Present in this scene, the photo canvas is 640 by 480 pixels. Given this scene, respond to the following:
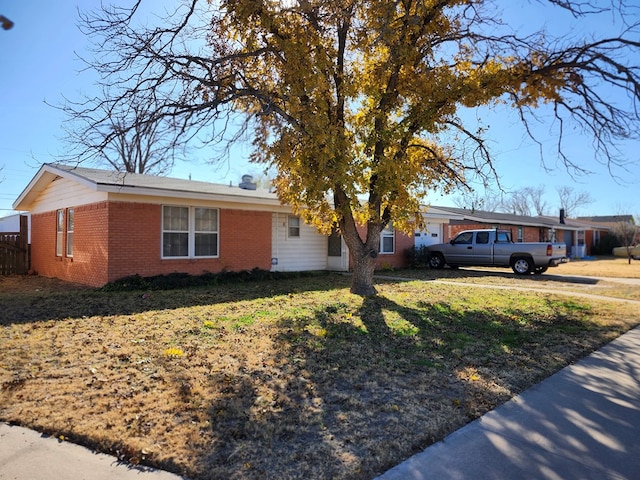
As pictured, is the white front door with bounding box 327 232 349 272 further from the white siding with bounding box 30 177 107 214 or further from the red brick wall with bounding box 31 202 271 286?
the white siding with bounding box 30 177 107 214

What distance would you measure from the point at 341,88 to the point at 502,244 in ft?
40.1

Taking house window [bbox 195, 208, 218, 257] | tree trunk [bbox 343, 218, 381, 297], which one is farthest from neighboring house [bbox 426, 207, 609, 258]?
house window [bbox 195, 208, 218, 257]

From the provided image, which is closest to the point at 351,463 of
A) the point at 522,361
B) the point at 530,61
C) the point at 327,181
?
the point at 522,361

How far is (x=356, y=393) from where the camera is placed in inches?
177

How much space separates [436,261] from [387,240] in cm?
276

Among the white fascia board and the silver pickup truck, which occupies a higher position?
the white fascia board

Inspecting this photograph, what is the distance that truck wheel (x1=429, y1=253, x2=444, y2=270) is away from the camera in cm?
2103

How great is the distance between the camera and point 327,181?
920 centimetres

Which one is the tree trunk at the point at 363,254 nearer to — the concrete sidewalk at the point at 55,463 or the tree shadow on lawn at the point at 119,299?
the tree shadow on lawn at the point at 119,299

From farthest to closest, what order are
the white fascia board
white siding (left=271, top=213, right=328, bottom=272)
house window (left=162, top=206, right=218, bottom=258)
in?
1. white siding (left=271, top=213, right=328, bottom=272)
2. house window (left=162, top=206, right=218, bottom=258)
3. the white fascia board

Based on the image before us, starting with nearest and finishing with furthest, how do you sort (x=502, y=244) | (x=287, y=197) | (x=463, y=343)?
(x=463, y=343) → (x=287, y=197) → (x=502, y=244)

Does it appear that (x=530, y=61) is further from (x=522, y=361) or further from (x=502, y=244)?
(x=502, y=244)

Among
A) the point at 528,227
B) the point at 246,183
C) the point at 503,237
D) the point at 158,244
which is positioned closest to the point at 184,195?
the point at 158,244

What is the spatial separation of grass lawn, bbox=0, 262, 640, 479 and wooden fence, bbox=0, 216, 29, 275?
8775 mm
